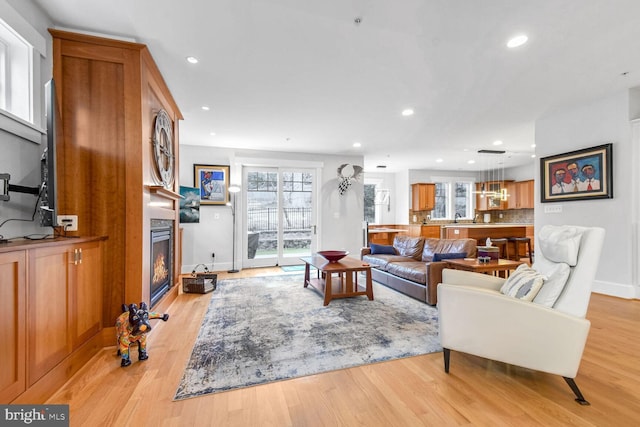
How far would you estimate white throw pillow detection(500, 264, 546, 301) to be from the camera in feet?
5.90

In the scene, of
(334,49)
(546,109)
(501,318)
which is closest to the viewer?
(501,318)

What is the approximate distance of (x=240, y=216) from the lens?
5949 millimetres

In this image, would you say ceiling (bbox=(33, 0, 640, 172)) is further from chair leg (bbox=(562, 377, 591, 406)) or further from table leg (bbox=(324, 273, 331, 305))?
chair leg (bbox=(562, 377, 591, 406))

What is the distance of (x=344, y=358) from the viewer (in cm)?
216

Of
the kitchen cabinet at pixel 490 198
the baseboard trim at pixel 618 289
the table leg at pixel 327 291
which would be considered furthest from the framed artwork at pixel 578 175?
the kitchen cabinet at pixel 490 198

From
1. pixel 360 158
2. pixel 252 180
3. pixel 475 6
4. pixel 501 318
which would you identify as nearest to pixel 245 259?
pixel 252 180

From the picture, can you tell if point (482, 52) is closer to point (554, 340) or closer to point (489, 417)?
point (554, 340)

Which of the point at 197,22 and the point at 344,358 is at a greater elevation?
the point at 197,22

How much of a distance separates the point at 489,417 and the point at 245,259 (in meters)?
5.16

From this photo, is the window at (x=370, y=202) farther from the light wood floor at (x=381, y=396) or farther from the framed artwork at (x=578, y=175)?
the light wood floor at (x=381, y=396)

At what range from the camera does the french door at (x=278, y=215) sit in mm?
6082

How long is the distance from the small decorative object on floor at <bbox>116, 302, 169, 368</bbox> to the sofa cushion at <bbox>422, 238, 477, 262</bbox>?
357 centimetres

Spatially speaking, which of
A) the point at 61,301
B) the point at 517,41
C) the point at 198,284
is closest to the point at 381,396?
the point at 61,301

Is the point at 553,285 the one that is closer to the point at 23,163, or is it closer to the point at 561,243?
the point at 561,243
